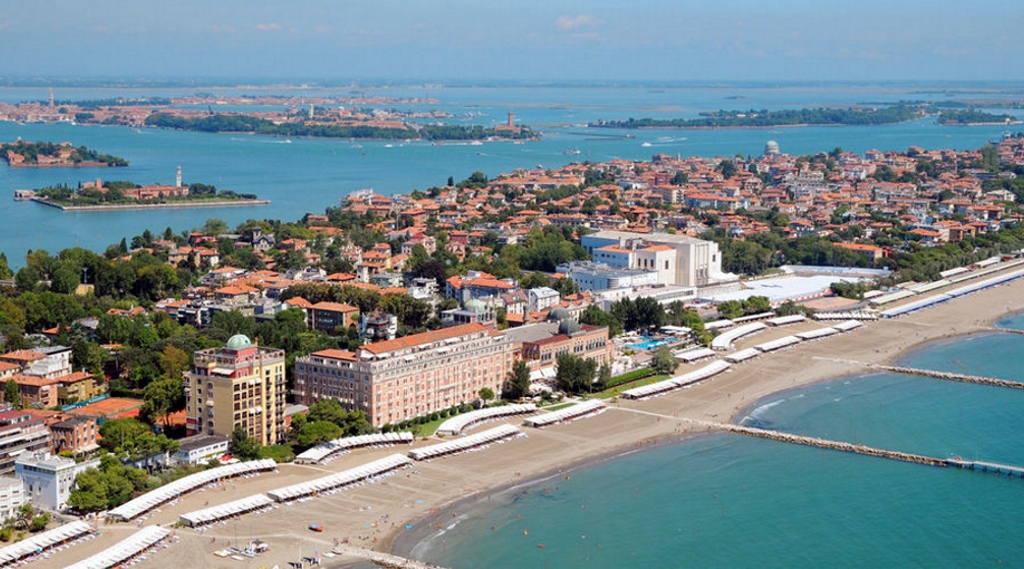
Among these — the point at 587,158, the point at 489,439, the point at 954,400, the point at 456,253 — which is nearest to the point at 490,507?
the point at 489,439

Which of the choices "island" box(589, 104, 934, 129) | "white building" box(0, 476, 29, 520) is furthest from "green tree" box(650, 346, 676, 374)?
"island" box(589, 104, 934, 129)

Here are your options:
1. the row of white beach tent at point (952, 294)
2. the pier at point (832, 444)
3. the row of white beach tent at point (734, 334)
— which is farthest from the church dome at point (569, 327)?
the row of white beach tent at point (952, 294)

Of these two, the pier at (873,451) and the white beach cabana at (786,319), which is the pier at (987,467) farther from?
the white beach cabana at (786,319)

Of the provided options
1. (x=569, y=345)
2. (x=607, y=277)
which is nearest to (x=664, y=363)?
(x=569, y=345)

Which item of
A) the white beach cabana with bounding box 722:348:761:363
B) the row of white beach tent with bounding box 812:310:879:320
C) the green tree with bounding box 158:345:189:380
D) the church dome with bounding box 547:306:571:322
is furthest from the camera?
the row of white beach tent with bounding box 812:310:879:320

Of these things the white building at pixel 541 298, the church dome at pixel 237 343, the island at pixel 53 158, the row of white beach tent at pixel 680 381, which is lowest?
the row of white beach tent at pixel 680 381

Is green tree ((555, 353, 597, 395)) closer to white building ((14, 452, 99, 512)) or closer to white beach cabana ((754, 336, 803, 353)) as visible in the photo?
white beach cabana ((754, 336, 803, 353))
